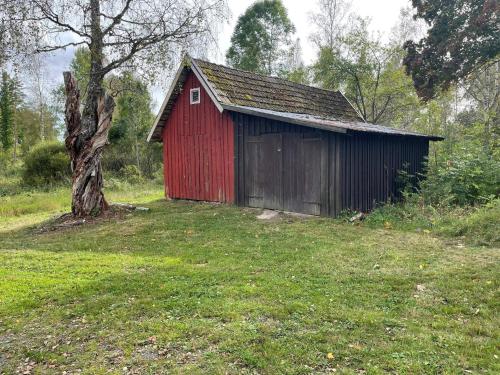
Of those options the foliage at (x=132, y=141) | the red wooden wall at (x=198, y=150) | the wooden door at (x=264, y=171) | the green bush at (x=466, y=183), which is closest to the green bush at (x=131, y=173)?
the foliage at (x=132, y=141)

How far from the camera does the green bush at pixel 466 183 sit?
10.3m

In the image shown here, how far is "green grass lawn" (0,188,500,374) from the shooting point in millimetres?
3337

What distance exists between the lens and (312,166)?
1034cm

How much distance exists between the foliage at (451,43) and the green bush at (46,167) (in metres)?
17.8

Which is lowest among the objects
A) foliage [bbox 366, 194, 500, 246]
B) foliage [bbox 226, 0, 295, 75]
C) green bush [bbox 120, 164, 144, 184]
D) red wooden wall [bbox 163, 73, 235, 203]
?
foliage [bbox 366, 194, 500, 246]

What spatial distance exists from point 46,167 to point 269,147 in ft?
49.4

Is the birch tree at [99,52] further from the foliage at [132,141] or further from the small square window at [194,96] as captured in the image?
the foliage at [132,141]

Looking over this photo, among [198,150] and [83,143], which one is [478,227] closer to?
[198,150]

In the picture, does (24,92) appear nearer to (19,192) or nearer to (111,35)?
(19,192)

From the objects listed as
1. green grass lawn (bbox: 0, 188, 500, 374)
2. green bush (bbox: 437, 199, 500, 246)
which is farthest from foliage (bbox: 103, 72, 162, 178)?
green bush (bbox: 437, 199, 500, 246)

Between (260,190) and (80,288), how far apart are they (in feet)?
23.7

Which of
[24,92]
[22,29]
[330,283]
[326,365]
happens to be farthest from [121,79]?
[24,92]

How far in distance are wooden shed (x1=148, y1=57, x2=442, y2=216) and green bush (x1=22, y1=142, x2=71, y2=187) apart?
8423 millimetres

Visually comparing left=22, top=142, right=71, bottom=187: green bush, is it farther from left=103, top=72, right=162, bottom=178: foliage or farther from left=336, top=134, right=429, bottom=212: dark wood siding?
left=336, top=134, right=429, bottom=212: dark wood siding
